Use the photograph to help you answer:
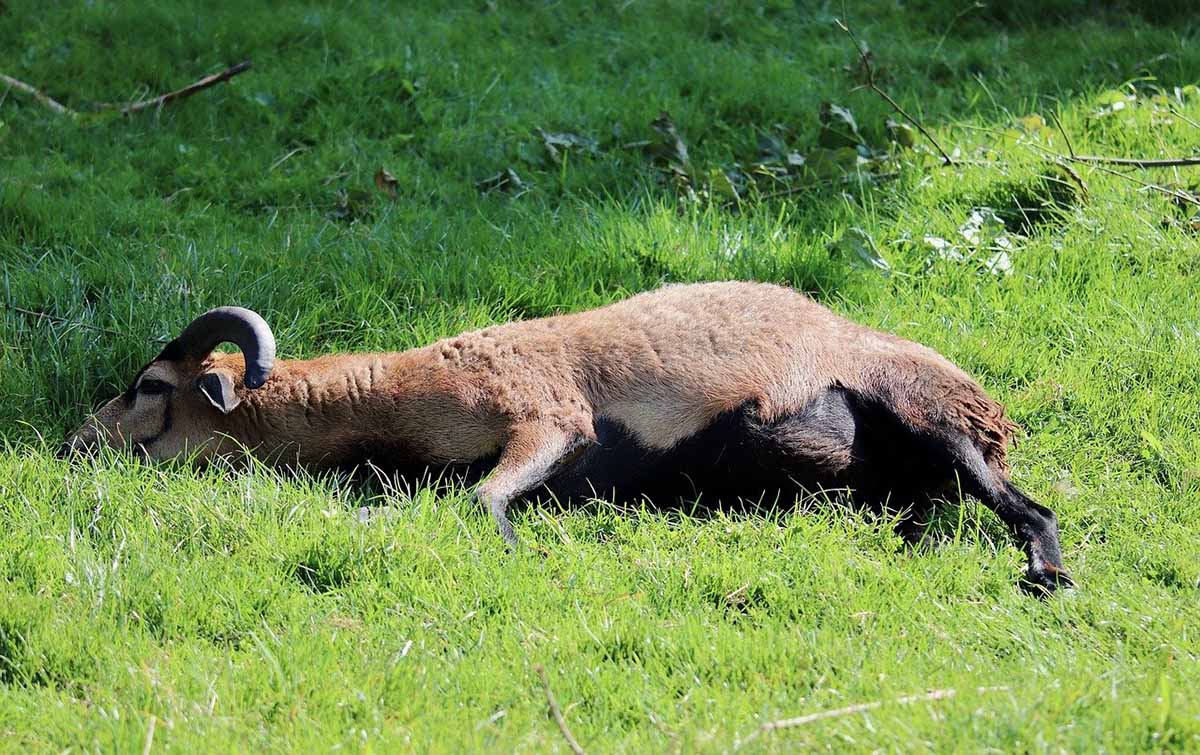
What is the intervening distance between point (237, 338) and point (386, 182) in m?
2.60

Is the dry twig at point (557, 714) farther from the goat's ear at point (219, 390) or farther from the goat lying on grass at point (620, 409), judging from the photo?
the goat's ear at point (219, 390)

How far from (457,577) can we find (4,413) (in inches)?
101

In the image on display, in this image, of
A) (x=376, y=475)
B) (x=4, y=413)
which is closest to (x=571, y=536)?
(x=376, y=475)

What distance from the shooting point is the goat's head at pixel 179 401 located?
18.9ft

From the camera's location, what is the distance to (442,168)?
336 inches

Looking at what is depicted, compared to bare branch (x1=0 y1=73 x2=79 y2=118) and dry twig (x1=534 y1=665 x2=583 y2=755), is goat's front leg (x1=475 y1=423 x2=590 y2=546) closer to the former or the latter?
dry twig (x1=534 y1=665 x2=583 y2=755)

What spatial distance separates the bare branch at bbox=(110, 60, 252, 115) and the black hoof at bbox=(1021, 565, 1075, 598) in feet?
19.8

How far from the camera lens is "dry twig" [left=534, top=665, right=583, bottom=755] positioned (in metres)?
3.67

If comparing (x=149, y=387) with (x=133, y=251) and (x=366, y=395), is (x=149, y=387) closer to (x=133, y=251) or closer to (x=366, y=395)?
(x=366, y=395)

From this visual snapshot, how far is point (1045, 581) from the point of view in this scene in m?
4.96

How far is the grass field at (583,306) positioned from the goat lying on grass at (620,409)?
0.23 metres

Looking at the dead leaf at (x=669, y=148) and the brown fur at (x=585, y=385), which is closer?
the brown fur at (x=585, y=385)

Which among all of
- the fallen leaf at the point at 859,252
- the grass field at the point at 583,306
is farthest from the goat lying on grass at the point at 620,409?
the fallen leaf at the point at 859,252

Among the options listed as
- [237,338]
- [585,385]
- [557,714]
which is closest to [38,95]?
[237,338]
